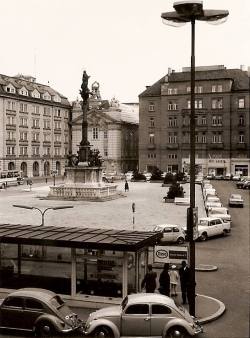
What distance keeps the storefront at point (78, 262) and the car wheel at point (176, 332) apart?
3438 mm

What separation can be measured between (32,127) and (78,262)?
85.9m

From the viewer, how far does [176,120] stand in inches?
3745

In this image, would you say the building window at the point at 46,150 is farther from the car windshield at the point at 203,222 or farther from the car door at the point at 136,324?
the car door at the point at 136,324

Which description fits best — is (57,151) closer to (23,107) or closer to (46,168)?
(46,168)

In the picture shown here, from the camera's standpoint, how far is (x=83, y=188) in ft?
174

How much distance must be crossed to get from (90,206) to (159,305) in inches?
1313

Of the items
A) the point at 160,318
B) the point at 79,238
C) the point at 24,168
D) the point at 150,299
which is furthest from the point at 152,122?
the point at 160,318

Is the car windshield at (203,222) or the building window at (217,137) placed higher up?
the building window at (217,137)

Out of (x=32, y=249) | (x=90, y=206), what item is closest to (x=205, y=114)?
(x=90, y=206)

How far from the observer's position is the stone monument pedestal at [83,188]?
173 ft

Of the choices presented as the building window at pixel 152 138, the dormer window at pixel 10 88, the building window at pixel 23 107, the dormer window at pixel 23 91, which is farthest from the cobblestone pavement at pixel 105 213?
the building window at pixel 152 138

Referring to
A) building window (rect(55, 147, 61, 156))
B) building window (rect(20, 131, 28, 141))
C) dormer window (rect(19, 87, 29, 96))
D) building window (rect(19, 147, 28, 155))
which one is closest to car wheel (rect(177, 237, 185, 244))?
building window (rect(19, 147, 28, 155))

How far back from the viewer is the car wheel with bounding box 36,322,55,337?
13.5 metres

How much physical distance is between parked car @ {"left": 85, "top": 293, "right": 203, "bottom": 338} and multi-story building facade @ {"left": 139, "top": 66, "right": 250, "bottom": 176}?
60.2 m
